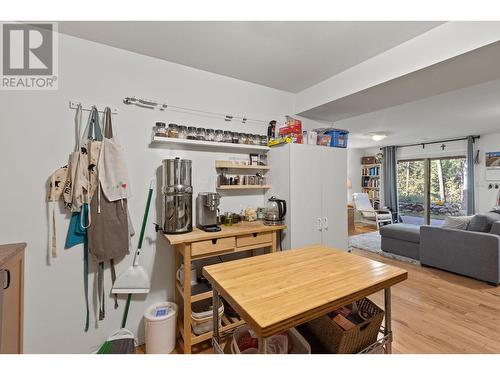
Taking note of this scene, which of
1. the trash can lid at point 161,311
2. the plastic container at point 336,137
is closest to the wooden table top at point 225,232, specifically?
the trash can lid at point 161,311

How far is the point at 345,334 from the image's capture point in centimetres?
110

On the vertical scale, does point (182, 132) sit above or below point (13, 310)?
above

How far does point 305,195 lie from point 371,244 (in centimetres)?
336

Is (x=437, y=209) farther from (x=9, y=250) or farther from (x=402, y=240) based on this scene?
(x=9, y=250)

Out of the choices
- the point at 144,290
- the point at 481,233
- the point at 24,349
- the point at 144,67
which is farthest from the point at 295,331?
the point at 481,233

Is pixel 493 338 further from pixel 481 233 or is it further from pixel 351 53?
pixel 351 53

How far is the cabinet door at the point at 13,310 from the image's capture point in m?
1.29

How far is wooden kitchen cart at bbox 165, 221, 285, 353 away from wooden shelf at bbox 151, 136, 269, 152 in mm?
753

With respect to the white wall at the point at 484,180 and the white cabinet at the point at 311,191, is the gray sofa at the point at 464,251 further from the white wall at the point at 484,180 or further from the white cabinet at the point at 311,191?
the white wall at the point at 484,180

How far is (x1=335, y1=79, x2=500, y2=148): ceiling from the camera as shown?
2965 mm

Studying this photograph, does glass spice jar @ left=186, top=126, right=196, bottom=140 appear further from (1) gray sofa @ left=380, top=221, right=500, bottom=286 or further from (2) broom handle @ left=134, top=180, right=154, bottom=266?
(1) gray sofa @ left=380, top=221, right=500, bottom=286

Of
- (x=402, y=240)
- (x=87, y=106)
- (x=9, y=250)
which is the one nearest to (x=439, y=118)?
(x=402, y=240)

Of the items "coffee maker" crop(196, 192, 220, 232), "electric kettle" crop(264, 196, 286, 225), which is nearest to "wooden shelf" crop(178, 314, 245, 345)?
"coffee maker" crop(196, 192, 220, 232)

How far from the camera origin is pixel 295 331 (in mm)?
A: 1211
